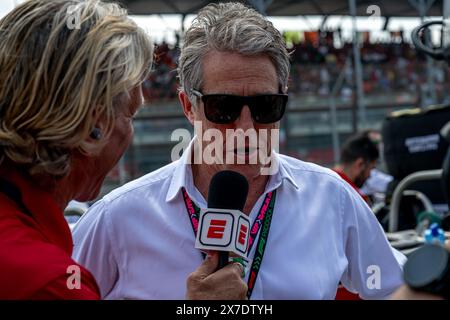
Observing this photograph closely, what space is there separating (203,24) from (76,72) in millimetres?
847

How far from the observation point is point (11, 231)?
120 centimetres

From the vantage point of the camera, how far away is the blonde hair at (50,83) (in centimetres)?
132

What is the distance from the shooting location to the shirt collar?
6.55 feet

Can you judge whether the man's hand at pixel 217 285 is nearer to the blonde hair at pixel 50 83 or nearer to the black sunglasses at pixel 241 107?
the blonde hair at pixel 50 83

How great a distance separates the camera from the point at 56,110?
1.33 m

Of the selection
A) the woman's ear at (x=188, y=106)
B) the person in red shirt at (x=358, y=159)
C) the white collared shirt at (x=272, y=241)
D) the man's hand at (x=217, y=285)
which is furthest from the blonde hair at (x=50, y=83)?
the person in red shirt at (x=358, y=159)

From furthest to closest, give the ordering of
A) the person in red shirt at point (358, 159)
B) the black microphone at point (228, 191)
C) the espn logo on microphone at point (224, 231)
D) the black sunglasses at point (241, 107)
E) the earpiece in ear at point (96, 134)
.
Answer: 1. the person in red shirt at point (358, 159)
2. the black sunglasses at point (241, 107)
3. the black microphone at point (228, 191)
4. the espn logo on microphone at point (224, 231)
5. the earpiece in ear at point (96, 134)

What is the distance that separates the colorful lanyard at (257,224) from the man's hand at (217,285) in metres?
0.32

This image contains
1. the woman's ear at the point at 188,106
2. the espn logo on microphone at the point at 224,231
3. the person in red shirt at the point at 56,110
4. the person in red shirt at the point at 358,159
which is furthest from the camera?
the person in red shirt at the point at 358,159

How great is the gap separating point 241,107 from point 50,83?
759 mm

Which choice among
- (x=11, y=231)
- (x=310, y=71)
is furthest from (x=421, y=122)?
(x=310, y=71)

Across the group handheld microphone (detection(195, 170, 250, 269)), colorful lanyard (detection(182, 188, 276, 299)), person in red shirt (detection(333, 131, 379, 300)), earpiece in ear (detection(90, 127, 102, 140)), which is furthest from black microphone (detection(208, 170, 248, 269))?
person in red shirt (detection(333, 131, 379, 300))

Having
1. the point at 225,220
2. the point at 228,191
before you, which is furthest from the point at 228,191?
the point at 225,220
